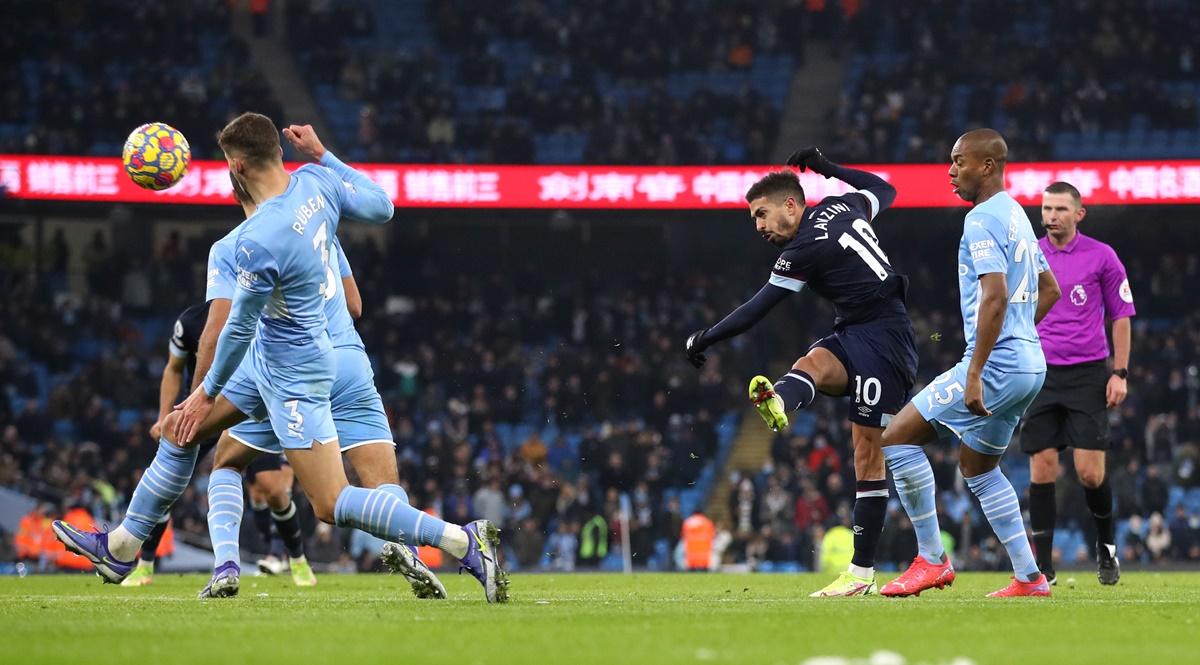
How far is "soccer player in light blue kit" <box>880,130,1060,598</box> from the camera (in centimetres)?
792

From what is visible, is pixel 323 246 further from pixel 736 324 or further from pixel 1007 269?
pixel 1007 269

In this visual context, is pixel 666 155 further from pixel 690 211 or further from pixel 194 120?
pixel 194 120

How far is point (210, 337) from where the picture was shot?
8.23 meters

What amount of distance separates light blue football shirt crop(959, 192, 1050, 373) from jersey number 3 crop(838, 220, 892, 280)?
661mm

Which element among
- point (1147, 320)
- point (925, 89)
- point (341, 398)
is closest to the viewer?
point (341, 398)

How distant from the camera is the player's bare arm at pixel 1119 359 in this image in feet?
34.2

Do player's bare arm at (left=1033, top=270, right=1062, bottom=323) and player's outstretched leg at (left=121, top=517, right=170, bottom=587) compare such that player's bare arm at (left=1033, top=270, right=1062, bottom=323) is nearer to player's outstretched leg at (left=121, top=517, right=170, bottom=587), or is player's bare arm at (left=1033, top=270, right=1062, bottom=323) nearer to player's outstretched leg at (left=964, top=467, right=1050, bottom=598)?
player's outstretched leg at (left=964, top=467, right=1050, bottom=598)

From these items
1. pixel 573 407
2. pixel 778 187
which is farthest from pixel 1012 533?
pixel 573 407

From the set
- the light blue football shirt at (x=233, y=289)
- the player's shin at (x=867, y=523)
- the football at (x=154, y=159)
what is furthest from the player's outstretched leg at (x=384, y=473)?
the player's shin at (x=867, y=523)

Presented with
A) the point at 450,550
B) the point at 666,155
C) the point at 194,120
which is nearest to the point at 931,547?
the point at 450,550

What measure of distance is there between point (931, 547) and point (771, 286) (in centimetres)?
170

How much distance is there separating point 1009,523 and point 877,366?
1122mm

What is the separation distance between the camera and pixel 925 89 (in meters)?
30.8

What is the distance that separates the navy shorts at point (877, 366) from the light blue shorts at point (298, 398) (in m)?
2.97
